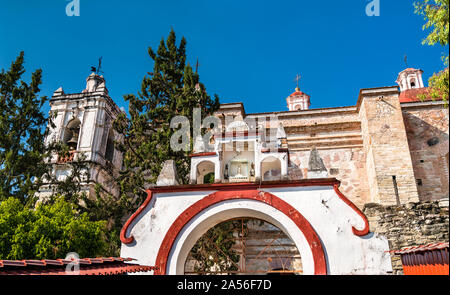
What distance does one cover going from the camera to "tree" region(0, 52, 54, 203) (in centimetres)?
1124

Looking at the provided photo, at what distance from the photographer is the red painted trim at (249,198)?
6301 mm

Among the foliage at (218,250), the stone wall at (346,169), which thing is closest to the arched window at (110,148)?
the foliage at (218,250)

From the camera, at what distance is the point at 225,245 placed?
11.1 metres

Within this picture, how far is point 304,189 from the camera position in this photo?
6883mm

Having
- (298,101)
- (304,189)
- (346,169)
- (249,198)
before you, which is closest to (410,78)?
(298,101)

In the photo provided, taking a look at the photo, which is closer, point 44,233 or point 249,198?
point 249,198

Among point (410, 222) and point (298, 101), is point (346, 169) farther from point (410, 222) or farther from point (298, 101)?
point (298, 101)

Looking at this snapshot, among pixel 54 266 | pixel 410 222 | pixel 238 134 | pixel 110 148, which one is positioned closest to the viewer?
pixel 54 266

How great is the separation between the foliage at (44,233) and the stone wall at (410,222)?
832 cm

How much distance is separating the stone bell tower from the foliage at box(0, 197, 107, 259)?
19.1 ft

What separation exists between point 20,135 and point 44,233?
15.2 ft

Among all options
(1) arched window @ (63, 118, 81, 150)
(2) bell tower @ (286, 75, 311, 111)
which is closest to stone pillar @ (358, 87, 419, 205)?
(1) arched window @ (63, 118, 81, 150)
